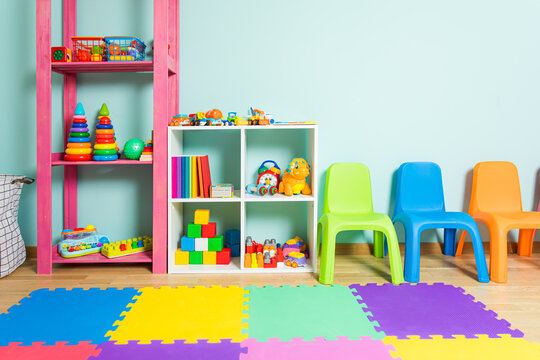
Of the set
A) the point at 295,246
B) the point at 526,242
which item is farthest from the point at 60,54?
the point at 526,242

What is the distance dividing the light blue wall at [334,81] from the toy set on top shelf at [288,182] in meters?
0.37

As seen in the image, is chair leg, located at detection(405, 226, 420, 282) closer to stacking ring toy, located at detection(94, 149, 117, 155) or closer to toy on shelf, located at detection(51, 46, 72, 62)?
stacking ring toy, located at detection(94, 149, 117, 155)

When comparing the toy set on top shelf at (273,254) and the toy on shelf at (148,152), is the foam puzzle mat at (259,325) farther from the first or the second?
the toy on shelf at (148,152)

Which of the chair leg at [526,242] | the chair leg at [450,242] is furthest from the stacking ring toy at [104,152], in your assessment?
the chair leg at [526,242]

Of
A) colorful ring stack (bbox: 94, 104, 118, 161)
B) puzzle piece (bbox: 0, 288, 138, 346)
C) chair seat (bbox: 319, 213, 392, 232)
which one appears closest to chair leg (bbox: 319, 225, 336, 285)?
chair seat (bbox: 319, 213, 392, 232)

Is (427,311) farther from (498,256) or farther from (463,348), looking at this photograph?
(498,256)

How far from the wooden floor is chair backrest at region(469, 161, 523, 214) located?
41cm

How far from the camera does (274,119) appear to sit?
3.32 metres

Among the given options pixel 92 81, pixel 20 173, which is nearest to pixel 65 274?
pixel 20 173

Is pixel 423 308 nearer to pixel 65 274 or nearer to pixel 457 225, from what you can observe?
pixel 457 225

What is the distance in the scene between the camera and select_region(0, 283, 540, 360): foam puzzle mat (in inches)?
73.9

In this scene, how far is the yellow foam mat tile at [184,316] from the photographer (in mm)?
2016

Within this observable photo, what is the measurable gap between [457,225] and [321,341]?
4.45 ft

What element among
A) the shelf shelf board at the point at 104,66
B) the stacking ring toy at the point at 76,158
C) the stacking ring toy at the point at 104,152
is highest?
the shelf shelf board at the point at 104,66
